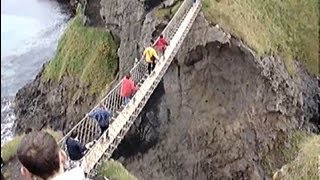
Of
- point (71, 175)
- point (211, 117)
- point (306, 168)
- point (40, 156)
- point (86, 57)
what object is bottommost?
point (86, 57)

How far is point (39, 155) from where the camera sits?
13.9 ft

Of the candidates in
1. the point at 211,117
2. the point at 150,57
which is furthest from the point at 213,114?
the point at 150,57

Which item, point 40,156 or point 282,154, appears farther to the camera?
point 282,154

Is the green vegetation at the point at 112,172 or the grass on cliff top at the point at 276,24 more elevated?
the green vegetation at the point at 112,172

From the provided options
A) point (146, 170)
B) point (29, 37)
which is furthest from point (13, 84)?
point (146, 170)

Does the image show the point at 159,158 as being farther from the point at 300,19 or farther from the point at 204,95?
the point at 300,19

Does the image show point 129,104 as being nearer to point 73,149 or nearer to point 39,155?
point 73,149

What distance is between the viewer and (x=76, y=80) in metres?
26.6

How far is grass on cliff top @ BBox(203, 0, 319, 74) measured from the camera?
802 inches

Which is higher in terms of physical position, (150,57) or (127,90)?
(127,90)

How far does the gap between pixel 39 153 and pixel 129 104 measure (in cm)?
965

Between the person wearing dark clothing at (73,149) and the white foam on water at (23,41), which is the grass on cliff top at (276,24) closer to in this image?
the white foam on water at (23,41)

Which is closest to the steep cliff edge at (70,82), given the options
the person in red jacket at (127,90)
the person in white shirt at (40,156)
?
the person in red jacket at (127,90)

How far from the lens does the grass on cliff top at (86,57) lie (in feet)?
83.9
